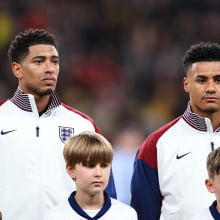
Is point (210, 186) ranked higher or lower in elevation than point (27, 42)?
lower

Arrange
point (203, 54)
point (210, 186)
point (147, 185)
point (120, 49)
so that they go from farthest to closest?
point (120, 49) < point (203, 54) < point (147, 185) < point (210, 186)

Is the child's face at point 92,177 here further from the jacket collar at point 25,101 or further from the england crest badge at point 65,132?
the jacket collar at point 25,101

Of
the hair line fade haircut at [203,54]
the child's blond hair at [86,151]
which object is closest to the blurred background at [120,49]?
the hair line fade haircut at [203,54]

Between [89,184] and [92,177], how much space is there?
1.9 inches

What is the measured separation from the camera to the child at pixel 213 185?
5340 millimetres

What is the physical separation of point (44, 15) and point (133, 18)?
1.48m

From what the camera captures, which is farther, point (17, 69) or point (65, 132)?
point (17, 69)

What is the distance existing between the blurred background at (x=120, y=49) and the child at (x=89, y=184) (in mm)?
5982

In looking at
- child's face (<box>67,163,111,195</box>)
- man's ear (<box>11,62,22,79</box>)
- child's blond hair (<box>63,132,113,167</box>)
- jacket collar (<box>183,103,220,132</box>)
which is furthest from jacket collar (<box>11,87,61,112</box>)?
jacket collar (<box>183,103,220,132</box>)

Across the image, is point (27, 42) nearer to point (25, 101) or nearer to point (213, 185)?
point (25, 101)

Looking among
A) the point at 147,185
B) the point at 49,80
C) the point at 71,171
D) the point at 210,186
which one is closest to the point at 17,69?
the point at 49,80

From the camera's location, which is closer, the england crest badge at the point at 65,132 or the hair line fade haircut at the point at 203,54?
the england crest badge at the point at 65,132

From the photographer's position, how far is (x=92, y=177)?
5336 millimetres

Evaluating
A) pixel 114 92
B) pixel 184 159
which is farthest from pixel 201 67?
pixel 114 92
